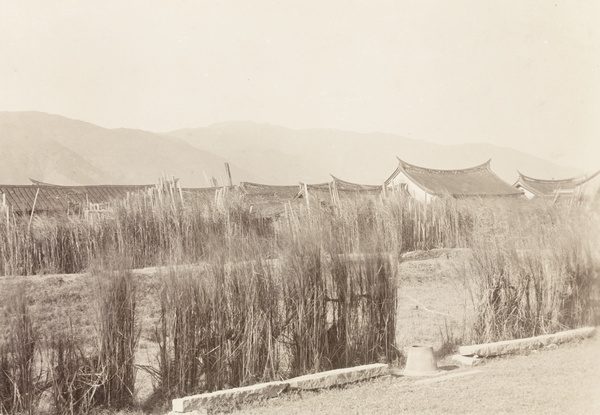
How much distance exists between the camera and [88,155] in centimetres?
8075

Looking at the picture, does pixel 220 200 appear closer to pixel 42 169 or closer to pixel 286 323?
pixel 286 323

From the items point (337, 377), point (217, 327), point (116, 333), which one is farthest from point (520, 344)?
point (116, 333)

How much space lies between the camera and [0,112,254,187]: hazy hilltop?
213 ft

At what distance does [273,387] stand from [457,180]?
27.7m

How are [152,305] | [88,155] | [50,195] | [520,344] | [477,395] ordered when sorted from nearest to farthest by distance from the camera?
[477,395] → [520,344] → [152,305] → [50,195] → [88,155]

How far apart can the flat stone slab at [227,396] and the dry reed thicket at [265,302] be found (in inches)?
14.4

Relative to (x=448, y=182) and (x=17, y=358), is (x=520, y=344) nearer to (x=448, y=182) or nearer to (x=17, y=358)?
(x=17, y=358)

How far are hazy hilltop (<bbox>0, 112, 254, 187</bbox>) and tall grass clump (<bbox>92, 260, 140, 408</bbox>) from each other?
57520 mm

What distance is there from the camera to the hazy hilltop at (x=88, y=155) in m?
64.9

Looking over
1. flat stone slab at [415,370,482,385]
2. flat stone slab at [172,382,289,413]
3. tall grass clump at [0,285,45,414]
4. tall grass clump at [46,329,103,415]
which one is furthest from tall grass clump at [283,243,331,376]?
tall grass clump at [0,285,45,414]

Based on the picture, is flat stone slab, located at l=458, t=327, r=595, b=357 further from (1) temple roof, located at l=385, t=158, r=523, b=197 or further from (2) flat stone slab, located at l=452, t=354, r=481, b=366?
(1) temple roof, located at l=385, t=158, r=523, b=197

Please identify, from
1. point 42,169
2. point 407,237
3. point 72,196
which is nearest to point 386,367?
point 407,237

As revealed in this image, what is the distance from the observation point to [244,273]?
22.1ft

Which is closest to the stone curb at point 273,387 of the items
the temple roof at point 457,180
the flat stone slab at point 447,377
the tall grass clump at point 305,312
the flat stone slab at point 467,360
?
the tall grass clump at point 305,312
